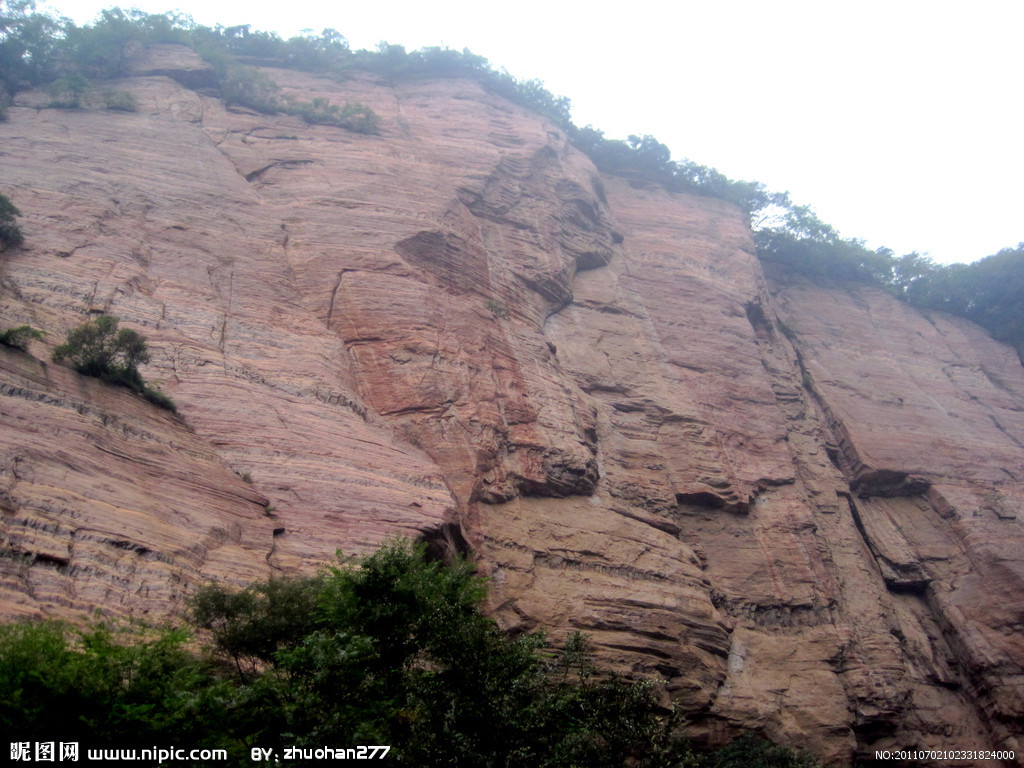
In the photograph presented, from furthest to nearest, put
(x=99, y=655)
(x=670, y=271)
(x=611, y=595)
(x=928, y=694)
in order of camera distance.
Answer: (x=670, y=271) → (x=928, y=694) → (x=611, y=595) → (x=99, y=655)

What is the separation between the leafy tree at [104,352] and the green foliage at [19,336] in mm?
453

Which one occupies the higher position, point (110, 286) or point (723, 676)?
point (110, 286)

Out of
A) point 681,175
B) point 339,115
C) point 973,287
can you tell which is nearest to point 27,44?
point 339,115

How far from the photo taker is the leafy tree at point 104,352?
1385cm

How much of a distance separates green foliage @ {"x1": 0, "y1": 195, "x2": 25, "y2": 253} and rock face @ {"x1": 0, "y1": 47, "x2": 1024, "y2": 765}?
0.37m

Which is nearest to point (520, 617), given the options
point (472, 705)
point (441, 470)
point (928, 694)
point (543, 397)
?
point (441, 470)

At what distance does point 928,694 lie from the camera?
18828 mm

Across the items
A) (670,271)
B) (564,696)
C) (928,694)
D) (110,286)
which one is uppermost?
(670,271)

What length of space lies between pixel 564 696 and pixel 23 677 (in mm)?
6930

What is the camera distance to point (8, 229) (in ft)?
56.1

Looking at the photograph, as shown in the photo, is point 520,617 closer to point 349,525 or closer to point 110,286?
point 349,525

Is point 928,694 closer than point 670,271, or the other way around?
point 928,694

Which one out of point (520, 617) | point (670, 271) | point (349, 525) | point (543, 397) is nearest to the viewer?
point (349, 525)

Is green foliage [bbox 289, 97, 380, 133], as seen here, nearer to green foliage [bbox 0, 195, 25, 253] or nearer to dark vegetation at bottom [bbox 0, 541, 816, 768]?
green foliage [bbox 0, 195, 25, 253]
